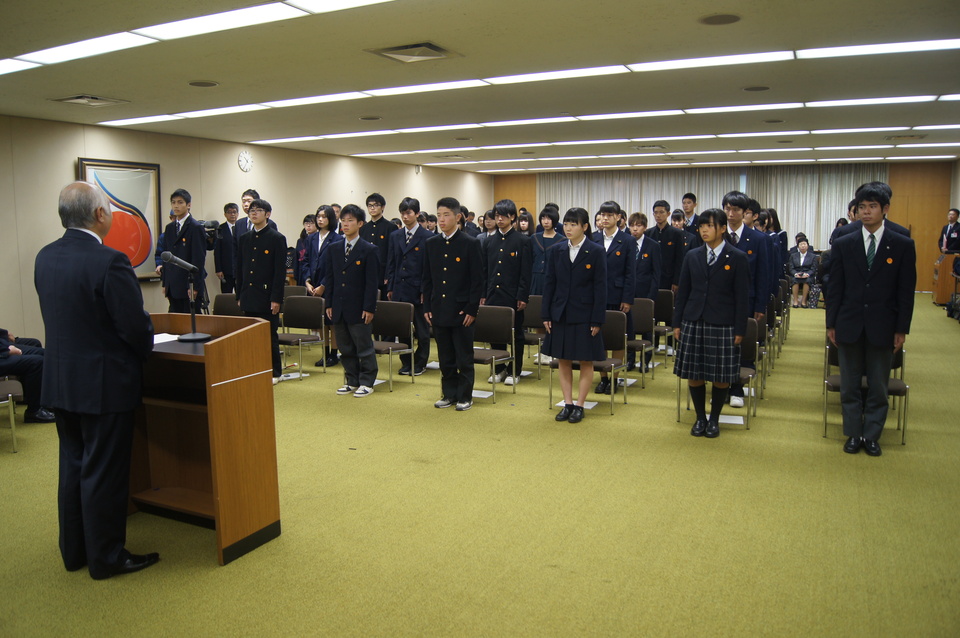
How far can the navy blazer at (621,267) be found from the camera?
6527 millimetres

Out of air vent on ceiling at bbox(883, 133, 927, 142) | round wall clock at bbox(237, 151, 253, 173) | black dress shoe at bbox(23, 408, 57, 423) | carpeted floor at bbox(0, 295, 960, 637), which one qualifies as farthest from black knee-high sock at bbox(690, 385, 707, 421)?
round wall clock at bbox(237, 151, 253, 173)

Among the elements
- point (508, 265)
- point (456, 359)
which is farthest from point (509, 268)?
point (456, 359)

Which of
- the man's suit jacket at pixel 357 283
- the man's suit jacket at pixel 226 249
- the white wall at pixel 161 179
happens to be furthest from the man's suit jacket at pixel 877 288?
the white wall at pixel 161 179

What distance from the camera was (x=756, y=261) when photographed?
5.98 meters

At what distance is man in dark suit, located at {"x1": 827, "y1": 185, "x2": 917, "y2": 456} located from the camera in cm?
461

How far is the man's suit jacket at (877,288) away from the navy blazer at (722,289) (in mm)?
603

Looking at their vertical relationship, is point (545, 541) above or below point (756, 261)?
below

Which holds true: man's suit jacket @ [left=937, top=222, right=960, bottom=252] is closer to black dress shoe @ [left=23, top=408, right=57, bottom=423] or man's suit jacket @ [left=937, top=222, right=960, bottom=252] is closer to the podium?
the podium

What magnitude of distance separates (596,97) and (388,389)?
416 centimetres

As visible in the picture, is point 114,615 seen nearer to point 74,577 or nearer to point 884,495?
point 74,577

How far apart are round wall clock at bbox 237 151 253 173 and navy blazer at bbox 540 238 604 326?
330 inches

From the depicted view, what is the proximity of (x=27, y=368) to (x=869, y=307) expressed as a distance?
245 inches

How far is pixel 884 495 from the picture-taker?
4.09 m

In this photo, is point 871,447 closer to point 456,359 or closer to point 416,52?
point 456,359
